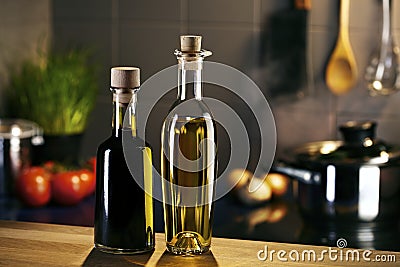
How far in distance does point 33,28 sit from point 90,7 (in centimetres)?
16

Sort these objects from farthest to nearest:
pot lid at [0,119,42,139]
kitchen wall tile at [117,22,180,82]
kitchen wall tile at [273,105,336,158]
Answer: kitchen wall tile at [117,22,180,82] → kitchen wall tile at [273,105,336,158] → pot lid at [0,119,42,139]

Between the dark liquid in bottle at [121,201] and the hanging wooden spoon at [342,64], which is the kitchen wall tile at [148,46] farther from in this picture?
the dark liquid in bottle at [121,201]

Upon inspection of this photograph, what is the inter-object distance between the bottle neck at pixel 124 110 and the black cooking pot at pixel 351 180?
71 cm

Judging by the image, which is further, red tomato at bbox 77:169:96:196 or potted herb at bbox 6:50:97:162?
potted herb at bbox 6:50:97:162

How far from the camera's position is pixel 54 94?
78.7 inches

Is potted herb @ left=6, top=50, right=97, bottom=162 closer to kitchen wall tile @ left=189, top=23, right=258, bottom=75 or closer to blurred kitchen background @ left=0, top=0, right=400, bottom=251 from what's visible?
blurred kitchen background @ left=0, top=0, right=400, bottom=251

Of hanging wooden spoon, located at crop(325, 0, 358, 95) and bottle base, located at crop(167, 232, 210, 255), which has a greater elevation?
hanging wooden spoon, located at crop(325, 0, 358, 95)

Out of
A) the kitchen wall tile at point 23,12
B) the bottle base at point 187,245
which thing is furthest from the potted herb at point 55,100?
the bottle base at point 187,245

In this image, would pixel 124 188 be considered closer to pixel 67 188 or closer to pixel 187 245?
pixel 187 245

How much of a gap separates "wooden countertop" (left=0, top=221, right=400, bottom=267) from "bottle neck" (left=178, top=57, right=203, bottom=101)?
185 millimetres

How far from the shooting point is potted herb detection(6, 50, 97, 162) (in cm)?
200

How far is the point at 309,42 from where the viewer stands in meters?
1.96

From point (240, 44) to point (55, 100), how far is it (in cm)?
49

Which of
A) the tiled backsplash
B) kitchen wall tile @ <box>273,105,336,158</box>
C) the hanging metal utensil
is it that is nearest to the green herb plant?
the tiled backsplash
